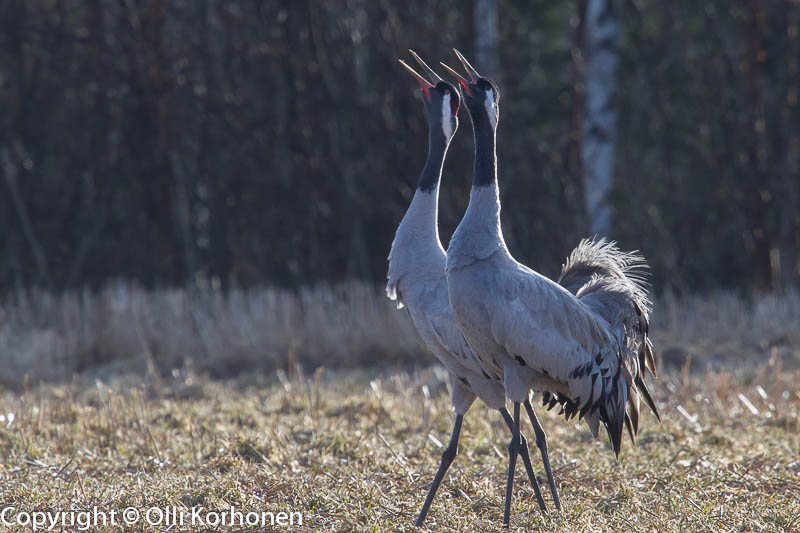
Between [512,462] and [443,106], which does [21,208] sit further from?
[512,462]

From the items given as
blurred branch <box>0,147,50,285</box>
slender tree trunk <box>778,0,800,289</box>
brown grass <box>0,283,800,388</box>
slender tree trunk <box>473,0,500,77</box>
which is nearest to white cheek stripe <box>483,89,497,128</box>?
brown grass <box>0,283,800,388</box>

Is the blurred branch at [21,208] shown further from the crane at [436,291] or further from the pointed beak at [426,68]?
the crane at [436,291]

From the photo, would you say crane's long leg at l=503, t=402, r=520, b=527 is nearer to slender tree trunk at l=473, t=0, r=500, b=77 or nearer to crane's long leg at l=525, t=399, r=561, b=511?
crane's long leg at l=525, t=399, r=561, b=511

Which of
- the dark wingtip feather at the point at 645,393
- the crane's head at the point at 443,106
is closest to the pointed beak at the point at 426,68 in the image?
the crane's head at the point at 443,106

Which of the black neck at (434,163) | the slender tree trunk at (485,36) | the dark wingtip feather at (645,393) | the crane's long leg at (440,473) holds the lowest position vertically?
the crane's long leg at (440,473)

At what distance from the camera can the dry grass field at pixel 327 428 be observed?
472cm

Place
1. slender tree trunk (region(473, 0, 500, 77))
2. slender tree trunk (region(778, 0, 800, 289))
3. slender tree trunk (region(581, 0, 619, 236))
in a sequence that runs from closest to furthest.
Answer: slender tree trunk (region(473, 0, 500, 77)) → slender tree trunk (region(581, 0, 619, 236)) → slender tree trunk (region(778, 0, 800, 289))

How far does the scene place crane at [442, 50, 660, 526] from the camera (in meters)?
4.45

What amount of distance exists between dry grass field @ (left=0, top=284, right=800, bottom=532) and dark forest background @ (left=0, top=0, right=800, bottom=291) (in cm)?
196

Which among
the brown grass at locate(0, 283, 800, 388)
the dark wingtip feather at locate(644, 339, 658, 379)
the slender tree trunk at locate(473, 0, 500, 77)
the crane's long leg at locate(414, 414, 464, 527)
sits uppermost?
the slender tree trunk at locate(473, 0, 500, 77)

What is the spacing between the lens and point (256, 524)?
174 inches

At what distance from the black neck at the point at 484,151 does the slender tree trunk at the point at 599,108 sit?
8.90 meters

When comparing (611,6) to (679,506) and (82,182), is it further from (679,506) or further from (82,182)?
(679,506)

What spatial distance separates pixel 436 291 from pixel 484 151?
847 millimetres
